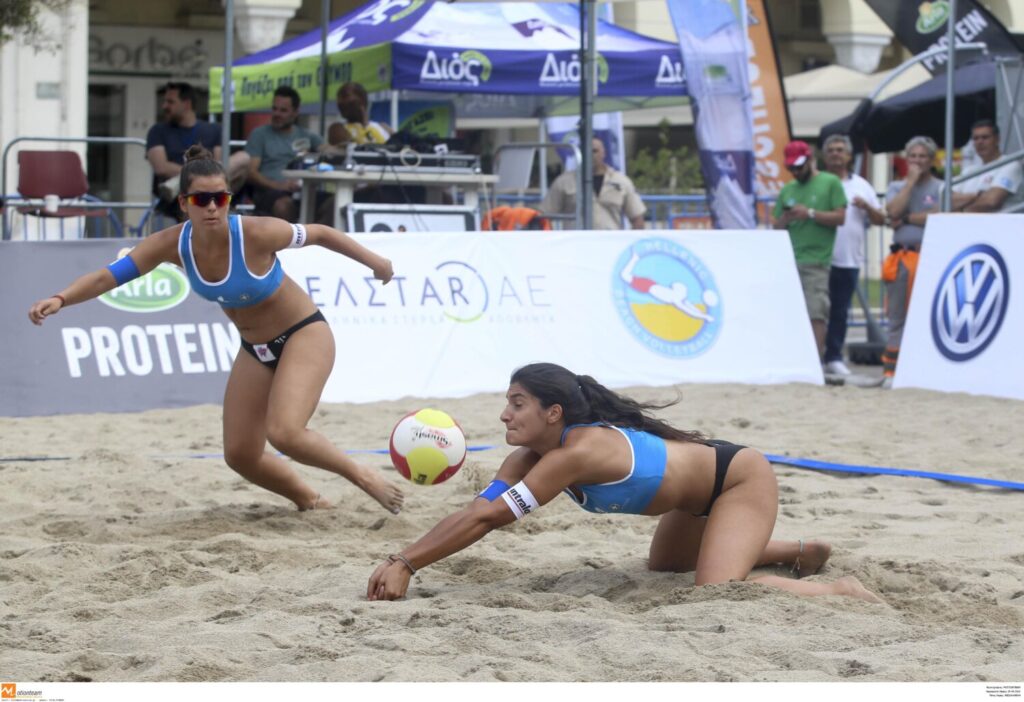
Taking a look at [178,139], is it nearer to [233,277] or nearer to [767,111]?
[767,111]

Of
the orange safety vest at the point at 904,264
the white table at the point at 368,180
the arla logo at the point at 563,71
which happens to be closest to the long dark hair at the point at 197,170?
the white table at the point at 368,180

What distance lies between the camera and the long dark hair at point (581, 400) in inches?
Answer: 172

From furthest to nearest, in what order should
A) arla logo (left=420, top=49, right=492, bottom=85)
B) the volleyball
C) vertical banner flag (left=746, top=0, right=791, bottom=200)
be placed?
1. vertical banner flag (left=746, top=0, right=791, bottom=200)
2. arla logo (left=420, top=49, right=492, bottom=85)
3. the volleyball

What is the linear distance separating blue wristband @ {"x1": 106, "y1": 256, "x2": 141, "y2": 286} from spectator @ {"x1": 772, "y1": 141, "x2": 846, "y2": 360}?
6418 mm

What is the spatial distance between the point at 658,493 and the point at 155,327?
524 centimetres

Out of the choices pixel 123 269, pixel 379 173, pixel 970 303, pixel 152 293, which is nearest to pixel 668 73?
pixel 379 173

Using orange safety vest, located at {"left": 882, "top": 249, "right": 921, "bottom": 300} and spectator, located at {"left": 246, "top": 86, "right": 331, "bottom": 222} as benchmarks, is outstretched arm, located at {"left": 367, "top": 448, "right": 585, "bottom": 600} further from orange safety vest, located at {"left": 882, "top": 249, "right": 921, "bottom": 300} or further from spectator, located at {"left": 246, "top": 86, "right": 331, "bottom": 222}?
spectator, located at {"left": 246, "top": 86, "right": 331, "bottom": 222}

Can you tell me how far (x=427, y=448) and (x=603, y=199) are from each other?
7497 mm

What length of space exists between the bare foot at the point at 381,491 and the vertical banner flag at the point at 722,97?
22.0ft

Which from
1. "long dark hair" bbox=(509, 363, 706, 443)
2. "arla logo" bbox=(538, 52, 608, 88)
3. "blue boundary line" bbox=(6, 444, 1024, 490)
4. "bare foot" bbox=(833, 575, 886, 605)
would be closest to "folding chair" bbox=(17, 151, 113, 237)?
"arla logo" bbox=(538, 52, 608, 88)

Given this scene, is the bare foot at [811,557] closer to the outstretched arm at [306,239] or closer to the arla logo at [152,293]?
the outstretched arm at [306,239]

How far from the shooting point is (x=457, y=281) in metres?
9.61

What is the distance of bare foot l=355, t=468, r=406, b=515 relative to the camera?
18.7 feet

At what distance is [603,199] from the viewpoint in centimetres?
1224
